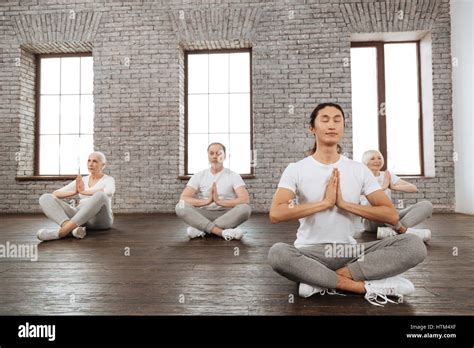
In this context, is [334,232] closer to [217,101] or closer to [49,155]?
[217,101]

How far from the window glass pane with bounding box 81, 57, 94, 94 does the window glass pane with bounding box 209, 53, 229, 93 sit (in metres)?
2.19

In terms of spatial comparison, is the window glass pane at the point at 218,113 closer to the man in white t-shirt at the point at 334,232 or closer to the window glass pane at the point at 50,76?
the window glass pane at the point at 50,76

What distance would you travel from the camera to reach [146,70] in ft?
22.0

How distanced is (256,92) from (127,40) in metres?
2.38

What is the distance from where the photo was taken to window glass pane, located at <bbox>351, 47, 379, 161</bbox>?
6.73 metres

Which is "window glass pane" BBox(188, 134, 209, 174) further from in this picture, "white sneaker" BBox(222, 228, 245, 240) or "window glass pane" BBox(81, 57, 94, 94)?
"white sneaker" BBox(222, 228, 245, 240)

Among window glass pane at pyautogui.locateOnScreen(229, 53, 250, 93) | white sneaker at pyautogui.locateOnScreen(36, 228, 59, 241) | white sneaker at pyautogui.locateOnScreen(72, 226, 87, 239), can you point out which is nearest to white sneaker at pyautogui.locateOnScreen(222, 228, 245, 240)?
white sneaker at pyautogui.locateOnScreen(72, 226, 87, 239)

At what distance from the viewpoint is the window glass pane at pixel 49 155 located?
712 cm

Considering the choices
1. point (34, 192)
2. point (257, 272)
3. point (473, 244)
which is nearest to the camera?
point (257, 272)

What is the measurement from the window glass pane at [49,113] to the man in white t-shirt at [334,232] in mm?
6426
